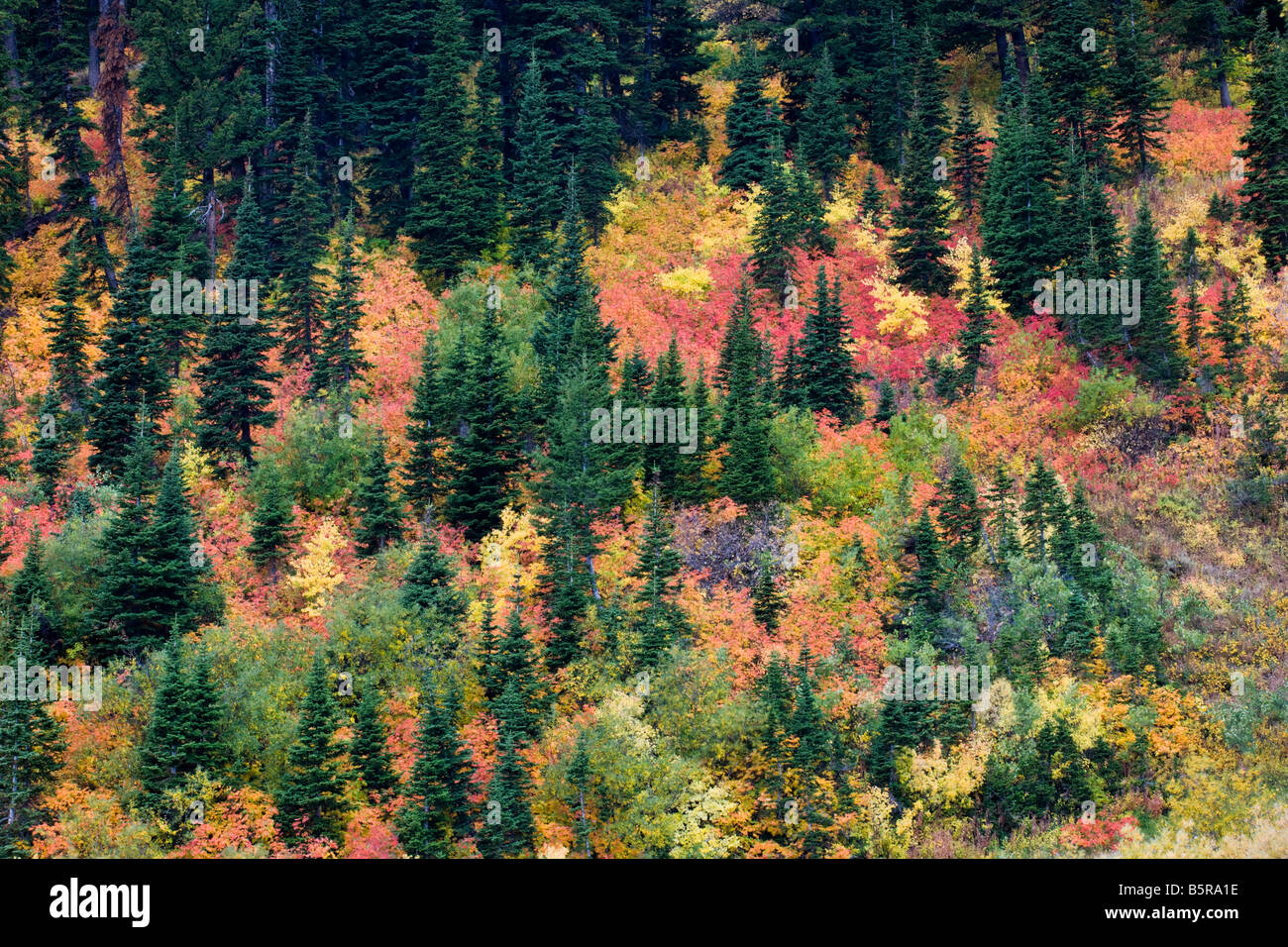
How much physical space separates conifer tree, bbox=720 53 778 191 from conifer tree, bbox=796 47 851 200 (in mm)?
1531

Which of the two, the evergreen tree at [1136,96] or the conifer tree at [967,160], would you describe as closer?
the evergreen tree at [1136,96]

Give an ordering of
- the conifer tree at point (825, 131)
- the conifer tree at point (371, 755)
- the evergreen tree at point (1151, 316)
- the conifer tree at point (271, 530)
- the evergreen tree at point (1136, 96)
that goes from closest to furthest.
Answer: the conifer tree at point (371, 755)
the conifer tree at point (271, 530)
the evergreen tree at point (1151, 316)
the evergreen tree at point (1136, 96)
the conifer tree at point (825, 131)

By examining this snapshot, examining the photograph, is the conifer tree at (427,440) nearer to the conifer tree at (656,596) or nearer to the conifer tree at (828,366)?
the conifer tree at (656,596)

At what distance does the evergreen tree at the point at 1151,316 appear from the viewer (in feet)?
129

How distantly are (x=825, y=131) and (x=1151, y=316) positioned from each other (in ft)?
57.8

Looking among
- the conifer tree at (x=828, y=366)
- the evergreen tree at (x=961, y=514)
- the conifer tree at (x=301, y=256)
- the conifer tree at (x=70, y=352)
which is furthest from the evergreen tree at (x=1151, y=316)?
the conifer tree at (x=70, y=352)

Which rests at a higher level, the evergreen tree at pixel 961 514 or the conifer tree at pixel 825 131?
the conifer tree at pixel 825 131

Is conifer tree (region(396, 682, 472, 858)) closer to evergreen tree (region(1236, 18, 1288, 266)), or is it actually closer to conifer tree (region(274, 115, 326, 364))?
conifer tree (region(274, 115, 326, 364))

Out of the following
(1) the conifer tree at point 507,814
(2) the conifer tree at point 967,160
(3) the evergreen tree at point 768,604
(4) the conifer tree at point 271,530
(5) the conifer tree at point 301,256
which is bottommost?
(1) the conifer tree at point 507,814

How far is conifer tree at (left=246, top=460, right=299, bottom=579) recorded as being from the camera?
119ft

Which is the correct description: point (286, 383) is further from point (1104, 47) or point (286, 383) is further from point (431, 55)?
point (1104, 47)

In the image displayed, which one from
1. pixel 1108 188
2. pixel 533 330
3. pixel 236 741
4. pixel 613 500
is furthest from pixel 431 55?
pixel 236 741

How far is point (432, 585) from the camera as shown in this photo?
3462 centimetres

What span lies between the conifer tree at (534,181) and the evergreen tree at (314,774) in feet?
77.5
